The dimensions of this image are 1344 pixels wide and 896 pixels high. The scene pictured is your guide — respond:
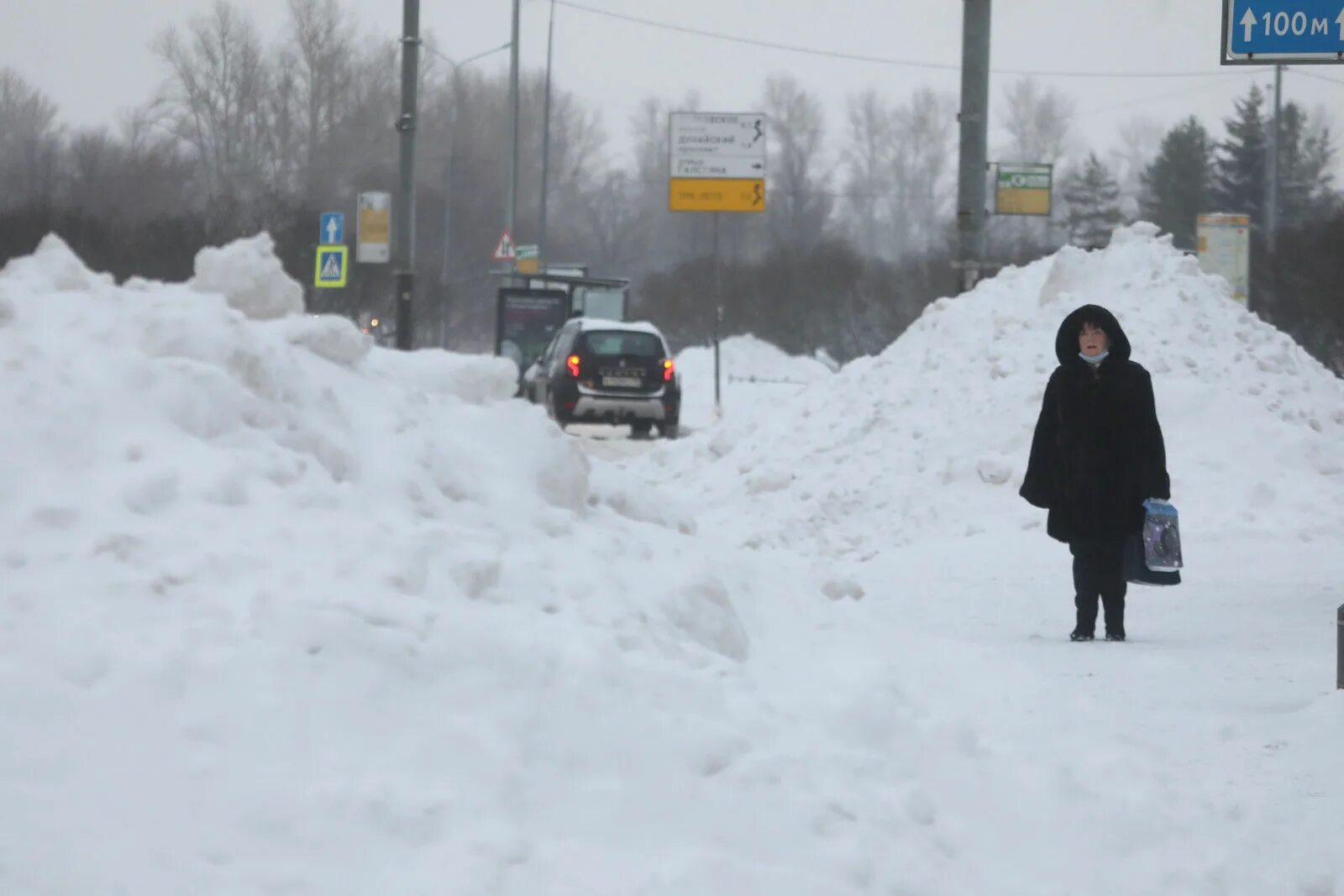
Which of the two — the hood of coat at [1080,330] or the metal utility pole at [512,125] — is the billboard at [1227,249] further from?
the hood of coat at [1080,330]

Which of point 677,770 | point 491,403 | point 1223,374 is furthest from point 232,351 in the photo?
point 1223,374

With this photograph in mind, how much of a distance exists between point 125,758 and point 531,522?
245 centimetres

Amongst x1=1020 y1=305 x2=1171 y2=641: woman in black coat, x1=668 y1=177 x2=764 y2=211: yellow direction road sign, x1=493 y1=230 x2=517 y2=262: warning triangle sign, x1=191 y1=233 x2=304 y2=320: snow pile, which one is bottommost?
x1=1020 y1=305 x2=1171 y2=641: woman in black coat

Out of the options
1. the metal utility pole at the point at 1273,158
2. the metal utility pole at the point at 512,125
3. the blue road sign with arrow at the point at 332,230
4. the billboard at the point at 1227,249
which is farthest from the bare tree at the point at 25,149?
the metal utility pole at the point at 1273,158

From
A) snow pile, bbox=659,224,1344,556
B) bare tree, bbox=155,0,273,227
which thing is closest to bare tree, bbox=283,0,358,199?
bare tree, bbox=155,0,273,227

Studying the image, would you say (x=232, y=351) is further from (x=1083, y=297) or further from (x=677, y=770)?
(x=1083, y=297)

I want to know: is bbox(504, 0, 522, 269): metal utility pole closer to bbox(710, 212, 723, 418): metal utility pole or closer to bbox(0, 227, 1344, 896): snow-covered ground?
bbox(710, 212, 723, 418): metal utility pole

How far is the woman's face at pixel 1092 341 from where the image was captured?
851cm

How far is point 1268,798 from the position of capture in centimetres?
553

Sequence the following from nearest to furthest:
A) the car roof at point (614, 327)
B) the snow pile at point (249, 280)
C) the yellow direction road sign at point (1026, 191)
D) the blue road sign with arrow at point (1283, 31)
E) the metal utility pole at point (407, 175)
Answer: the snow pile at point (249, 280), the blue road sign with arrow at point (1283, 31), the metal utility pole at point (407, 175), the car roof at point (614, 327), the yellow direction road sign at point (1026, 191)

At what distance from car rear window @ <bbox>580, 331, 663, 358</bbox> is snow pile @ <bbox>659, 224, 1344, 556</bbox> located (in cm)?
737

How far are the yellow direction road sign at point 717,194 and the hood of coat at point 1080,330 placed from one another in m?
22.3

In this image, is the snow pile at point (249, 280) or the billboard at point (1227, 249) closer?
the snow pile at point (249, 280)

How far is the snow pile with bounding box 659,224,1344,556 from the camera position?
13.3 metres
